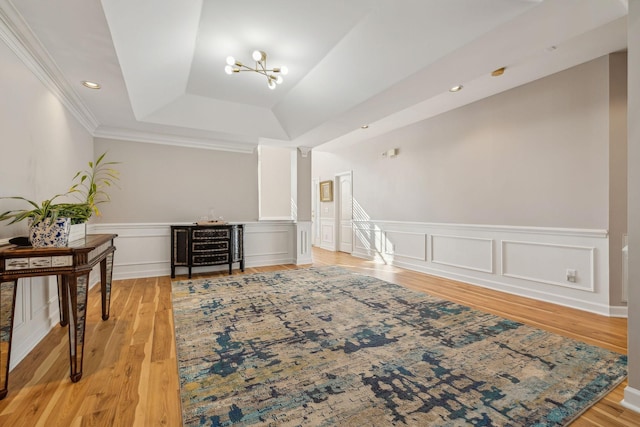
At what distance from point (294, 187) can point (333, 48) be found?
317cm

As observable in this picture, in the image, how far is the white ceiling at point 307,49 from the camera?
2010 millimetres

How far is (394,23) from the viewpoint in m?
2.47

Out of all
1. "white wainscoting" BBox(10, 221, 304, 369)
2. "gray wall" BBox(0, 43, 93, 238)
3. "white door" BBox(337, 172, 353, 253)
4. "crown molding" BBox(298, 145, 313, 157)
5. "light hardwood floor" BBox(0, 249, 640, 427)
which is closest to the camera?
"light hardwood floor" BBox(0, 249, 640, 427)

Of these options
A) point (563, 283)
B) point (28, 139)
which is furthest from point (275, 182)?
point (563, 283)

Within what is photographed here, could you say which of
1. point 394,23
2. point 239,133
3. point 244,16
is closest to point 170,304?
point 239,133

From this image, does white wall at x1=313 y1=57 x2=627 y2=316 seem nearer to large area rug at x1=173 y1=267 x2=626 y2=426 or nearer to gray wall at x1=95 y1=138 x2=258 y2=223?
large area rug at x1=173 y1=267 x2=626 y2=426

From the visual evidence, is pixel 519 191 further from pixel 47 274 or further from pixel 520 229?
Answer: pixel 47 274

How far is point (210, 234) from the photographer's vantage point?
468 centimetres

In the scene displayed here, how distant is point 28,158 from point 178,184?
2.67 m

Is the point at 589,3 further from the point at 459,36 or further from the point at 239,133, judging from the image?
the point at 239,133

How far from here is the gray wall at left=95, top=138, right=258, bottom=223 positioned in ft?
15.0

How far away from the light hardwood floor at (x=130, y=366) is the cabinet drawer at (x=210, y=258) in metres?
0.94

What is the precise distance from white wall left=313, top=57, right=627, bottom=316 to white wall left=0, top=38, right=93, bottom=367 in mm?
4997

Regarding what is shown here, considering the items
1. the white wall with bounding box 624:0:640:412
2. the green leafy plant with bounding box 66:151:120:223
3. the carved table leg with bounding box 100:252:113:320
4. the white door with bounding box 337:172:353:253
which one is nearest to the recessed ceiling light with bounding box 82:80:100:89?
the green leafy plant with bounding box 66:151:120:223
